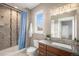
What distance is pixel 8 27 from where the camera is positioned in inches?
68.2

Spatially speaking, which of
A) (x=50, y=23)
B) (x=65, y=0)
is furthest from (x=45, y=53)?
(x=65, y=0)

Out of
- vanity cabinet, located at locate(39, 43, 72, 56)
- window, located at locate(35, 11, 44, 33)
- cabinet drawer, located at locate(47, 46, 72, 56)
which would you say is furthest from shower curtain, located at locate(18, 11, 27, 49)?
cabinet drawer, located at locate(47, 46, 72, 56)

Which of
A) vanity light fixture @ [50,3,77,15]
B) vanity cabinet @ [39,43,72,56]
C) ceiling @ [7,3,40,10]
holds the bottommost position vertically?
vanity cabinet @ [39,43,72,56]

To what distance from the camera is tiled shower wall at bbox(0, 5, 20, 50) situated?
1703 mm

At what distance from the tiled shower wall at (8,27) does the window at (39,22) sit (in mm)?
341

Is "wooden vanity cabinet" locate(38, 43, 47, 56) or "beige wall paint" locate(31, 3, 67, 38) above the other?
"beige wall paint" locate(31, 3, 67, 38)

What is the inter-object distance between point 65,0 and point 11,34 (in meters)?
1.11

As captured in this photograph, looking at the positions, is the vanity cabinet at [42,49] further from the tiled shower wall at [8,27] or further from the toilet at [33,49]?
Result: the tiled shower wall at [8,27]

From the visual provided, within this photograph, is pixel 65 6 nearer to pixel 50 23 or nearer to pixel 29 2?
pixel 50 23

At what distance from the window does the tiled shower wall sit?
13.4 inches

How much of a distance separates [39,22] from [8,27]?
555 millimetres

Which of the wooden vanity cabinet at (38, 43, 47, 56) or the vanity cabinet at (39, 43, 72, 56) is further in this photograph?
the wooden vanity cabinet at (38, 43, 47, 56)

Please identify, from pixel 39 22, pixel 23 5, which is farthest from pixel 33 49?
pixel 23 5

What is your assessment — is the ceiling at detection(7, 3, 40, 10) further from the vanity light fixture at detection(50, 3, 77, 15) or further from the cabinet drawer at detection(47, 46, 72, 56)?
the cabinet drawer at detection(47, 46, 72, 56)
